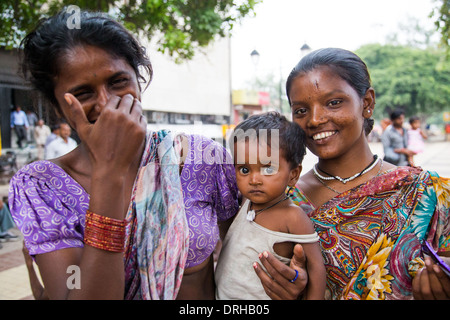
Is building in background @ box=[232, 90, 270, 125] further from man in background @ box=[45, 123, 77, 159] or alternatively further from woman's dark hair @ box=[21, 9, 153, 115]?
woman's dark hair @ box=[21, 9, 153, 115]

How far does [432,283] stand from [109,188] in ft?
3.89

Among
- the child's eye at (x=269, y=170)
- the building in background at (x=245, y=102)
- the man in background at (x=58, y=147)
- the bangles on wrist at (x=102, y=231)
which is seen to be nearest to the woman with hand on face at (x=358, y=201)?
the child's eye at (x=269, y=170)

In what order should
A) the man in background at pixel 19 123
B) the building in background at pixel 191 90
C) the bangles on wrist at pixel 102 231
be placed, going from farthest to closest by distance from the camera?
the building in background at pixel 191 90 → the man in background at pixel 19 123 → the bangles on wrist at pixel 102 231

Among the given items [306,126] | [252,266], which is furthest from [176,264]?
[306,126]

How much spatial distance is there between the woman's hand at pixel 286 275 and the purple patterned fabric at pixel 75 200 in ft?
0.82

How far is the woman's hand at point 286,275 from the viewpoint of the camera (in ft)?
4.89

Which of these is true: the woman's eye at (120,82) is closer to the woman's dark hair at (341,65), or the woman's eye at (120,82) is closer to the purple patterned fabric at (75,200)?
the purple patterned fabric at (75,200)

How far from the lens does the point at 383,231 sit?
153 centimetres

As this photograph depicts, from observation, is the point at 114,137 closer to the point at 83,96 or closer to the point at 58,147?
the point at 83,96

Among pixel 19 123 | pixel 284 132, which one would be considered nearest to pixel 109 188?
pixel 284 132

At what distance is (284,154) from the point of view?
5.67 ft

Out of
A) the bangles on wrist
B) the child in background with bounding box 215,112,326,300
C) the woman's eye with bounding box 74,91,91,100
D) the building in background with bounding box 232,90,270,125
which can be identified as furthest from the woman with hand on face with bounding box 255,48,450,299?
the building in background with bounding box 232,90,270,125

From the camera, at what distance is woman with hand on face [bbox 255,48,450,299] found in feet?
4.81

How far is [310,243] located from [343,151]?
465mm
